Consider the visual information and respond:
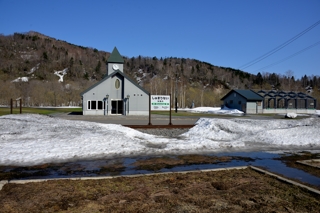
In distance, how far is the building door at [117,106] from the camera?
35.6 meters

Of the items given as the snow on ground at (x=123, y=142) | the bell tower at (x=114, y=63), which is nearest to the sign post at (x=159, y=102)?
the bell tower at (x=114, y=63)

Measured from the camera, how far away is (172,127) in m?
17.9

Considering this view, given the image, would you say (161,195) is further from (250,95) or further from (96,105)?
(250,95)

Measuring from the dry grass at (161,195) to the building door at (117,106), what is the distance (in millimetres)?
30041

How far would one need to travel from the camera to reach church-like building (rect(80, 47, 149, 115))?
3459 cm

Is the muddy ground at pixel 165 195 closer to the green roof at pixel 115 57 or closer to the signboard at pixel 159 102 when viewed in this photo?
the green roof at pixel 115 57

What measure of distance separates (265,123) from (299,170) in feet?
32.3

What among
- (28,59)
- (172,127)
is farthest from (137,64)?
(172,127)

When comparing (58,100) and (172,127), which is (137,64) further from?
(172,127)

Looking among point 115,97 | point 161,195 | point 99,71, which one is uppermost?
point 99,71

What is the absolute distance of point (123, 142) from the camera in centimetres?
1107

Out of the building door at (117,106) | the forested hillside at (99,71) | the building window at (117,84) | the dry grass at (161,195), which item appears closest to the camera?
the dry grass at (161,195)

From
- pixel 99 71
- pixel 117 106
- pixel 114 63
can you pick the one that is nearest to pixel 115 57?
pixel 114 63

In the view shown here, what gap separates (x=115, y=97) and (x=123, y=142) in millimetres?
24911
